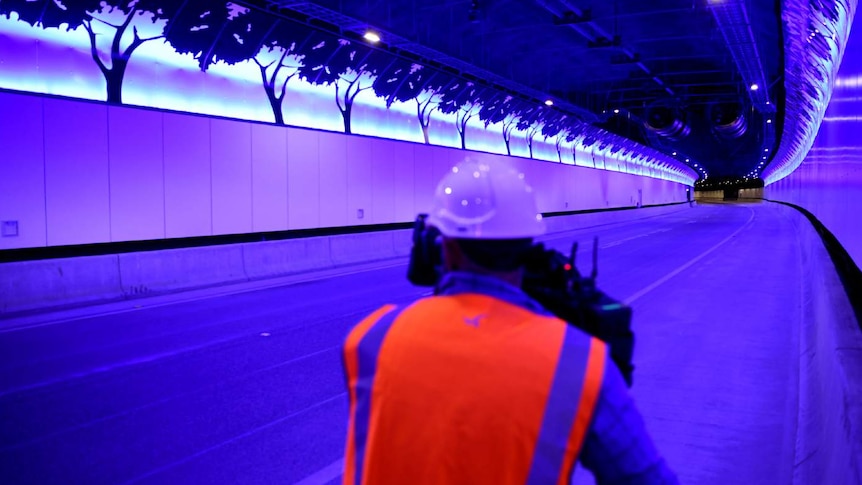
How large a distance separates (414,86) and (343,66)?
389cm

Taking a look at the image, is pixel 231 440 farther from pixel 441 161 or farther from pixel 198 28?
pixel 441 161

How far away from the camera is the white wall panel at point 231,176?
14109 millimetres

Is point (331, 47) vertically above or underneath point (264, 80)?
above

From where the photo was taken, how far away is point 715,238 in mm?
24625

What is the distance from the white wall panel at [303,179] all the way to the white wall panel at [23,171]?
249 inches

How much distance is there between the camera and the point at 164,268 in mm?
11836

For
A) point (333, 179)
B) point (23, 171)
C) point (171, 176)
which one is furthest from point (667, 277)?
point (23, 171)

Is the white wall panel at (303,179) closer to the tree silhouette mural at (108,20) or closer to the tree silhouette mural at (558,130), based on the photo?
the tree silhouette mural at (108,20)

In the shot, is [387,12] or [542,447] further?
[387,12]

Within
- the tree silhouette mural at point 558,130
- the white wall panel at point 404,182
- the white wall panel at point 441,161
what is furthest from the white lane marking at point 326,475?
the tree silhouette mural at point 558,130

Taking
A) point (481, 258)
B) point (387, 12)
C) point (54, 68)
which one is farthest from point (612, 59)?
point (481, 258)

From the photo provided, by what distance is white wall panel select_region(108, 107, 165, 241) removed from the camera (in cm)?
1184

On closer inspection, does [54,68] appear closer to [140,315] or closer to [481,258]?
[140,315]

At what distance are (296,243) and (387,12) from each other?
23.1 ft
